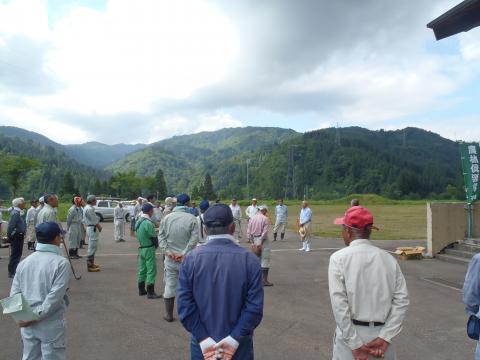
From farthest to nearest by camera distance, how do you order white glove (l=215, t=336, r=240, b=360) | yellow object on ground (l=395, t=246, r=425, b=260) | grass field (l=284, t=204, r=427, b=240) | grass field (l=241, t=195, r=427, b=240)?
grass field (l=241, t=195, r=427, b=240), grass field (l=284, t=204, r=427, b=240), yellow object on ground (l=395, t=246, r=425, b=260), white glove (l=215, t=336, r=240, b=360)

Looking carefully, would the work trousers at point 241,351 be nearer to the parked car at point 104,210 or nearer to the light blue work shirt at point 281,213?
the light blue work shirt at point 281,213

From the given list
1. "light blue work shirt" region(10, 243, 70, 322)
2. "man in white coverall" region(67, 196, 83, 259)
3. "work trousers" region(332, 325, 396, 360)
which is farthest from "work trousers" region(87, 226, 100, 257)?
"work trousers" region(332, 325, 396, 360)

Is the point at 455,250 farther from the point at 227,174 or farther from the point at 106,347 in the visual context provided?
the point at 227,174

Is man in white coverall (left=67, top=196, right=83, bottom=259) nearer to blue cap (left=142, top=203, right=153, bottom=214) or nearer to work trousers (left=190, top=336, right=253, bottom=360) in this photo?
blue cap (left=142, top=203, right=153, bottom=214)

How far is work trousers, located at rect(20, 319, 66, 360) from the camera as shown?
367cm

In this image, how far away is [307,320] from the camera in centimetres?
676

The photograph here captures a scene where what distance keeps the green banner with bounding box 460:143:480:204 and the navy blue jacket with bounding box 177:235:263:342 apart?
13.0m

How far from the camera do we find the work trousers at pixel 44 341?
3672mm

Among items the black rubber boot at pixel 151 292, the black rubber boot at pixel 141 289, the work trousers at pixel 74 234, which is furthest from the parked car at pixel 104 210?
the black rubber boot at pixel 151 292

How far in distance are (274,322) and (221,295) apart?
163 inches

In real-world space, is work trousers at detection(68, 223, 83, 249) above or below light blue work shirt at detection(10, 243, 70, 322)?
below

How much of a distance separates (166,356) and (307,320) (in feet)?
8.24

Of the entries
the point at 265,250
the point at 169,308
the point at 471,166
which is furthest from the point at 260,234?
the point at 471,166

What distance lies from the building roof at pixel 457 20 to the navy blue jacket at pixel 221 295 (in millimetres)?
8652
